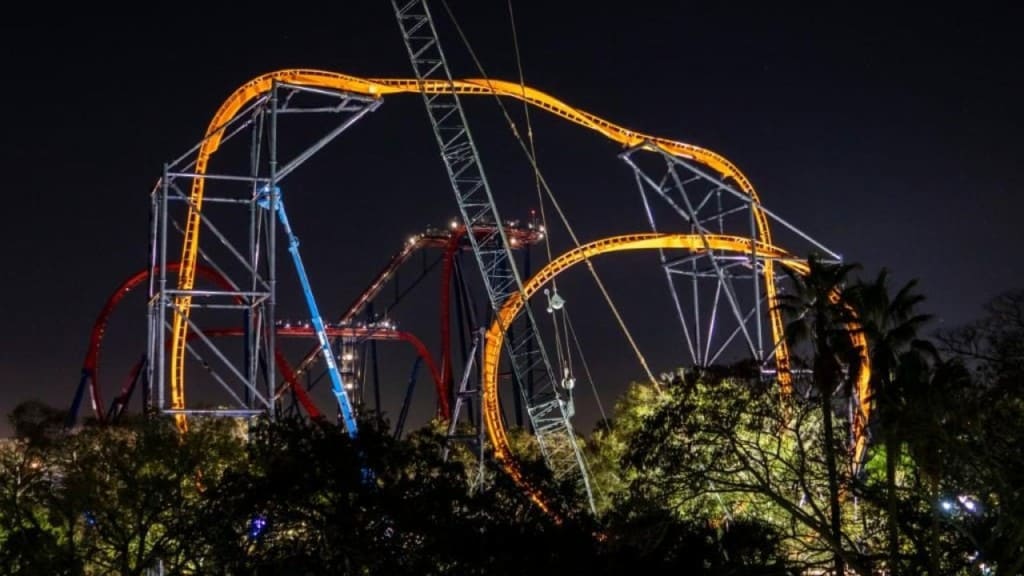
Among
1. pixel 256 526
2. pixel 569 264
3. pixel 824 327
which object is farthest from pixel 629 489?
pixel 569 264

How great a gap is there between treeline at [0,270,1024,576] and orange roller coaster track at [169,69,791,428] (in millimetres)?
2877

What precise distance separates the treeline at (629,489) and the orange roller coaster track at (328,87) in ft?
9.44

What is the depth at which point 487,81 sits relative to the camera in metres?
28.5

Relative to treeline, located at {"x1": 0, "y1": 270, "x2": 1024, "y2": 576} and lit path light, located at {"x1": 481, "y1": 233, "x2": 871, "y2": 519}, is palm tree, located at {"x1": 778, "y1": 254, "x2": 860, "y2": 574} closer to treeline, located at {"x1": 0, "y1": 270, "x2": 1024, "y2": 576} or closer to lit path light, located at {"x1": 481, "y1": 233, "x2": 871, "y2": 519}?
treeline, located at {"x1": 0, "y1": 270, "x2": 1024, "y2": 576}

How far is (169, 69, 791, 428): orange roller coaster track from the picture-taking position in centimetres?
2553

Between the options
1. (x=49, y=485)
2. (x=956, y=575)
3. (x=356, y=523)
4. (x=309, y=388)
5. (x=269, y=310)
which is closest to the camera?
(x=956, y=575)

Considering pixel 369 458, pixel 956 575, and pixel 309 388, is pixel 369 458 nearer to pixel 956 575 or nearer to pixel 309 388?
pixel 956 575

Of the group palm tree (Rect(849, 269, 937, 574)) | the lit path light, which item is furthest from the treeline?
the lit path light

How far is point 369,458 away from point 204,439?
546 centimetres

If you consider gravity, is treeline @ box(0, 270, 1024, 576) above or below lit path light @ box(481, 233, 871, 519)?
below

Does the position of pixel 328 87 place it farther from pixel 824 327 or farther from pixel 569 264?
pixel 824 327

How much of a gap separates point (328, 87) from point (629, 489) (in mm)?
12843

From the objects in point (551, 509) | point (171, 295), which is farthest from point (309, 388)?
point (551, 509)

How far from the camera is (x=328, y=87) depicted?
87.7 feet
